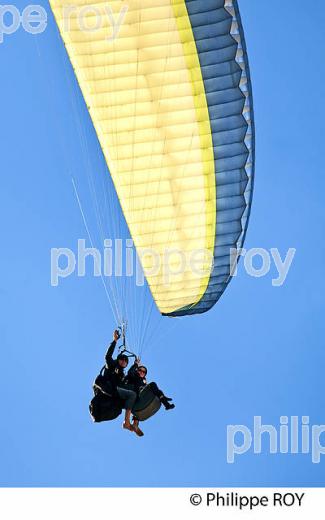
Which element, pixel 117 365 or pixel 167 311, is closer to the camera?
pixel 117 365

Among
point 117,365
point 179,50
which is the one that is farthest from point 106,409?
point 179,50

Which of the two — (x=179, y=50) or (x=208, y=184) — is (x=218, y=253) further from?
(x=179, y=50)

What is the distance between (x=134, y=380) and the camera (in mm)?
16719

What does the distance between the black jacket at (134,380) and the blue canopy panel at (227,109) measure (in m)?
2.09

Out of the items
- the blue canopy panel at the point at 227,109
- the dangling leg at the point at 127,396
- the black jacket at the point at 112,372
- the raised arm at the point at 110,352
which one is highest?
the blue canopy panel at the point at 227,109

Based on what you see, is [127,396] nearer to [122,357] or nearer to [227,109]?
[122,357]

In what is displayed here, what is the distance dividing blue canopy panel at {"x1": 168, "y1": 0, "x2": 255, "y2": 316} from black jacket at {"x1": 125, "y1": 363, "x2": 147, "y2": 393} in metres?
2.09

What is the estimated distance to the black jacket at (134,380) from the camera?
54.7 feet

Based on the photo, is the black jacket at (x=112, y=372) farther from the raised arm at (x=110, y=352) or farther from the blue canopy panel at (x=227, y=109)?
the blue canopy panel at (x=227, y=109)

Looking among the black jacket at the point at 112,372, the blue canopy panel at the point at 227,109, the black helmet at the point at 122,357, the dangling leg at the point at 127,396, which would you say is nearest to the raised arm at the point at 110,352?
the black jacket at the point at 112,372

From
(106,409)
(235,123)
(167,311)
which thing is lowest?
(106,409)

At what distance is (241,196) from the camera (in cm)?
1705

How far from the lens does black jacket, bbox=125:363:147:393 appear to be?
54.7ft

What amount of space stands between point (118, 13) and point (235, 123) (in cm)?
205
